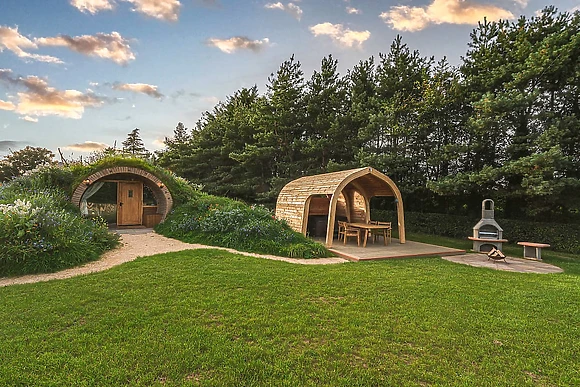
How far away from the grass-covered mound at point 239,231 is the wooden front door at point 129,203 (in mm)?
2596

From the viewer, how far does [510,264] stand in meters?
7.31

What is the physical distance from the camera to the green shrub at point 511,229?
9117 mm

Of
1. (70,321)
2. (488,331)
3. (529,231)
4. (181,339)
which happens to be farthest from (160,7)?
(529,231)

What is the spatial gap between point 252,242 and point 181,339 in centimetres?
511

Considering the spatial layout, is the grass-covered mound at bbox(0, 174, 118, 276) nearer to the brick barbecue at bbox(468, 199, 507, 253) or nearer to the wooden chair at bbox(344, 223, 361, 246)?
the wooden chair at bbox(344, 223, 361, 246)

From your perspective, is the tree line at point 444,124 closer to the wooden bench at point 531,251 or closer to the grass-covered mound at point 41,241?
→ the wooden bench at point 531,251

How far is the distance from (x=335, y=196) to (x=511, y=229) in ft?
22.3

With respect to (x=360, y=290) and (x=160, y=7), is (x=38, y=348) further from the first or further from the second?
(x=160, y=7)

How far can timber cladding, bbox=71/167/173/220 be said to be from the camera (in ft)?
35.3

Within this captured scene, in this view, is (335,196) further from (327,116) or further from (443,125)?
(327,116)

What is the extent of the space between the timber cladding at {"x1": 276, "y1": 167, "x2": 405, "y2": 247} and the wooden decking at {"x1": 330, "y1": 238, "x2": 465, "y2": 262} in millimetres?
639

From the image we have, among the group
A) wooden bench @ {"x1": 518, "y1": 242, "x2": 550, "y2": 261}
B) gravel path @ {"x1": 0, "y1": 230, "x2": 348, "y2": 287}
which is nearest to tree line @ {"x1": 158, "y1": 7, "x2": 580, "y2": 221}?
wooden bench @ {"x1": 518, "y1": 242, "x2": 550, "y2": 261}

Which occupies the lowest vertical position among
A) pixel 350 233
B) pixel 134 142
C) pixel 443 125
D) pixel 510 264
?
pixel 510 264

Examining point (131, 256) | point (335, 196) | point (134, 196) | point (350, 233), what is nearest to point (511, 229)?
point (350, 233)
